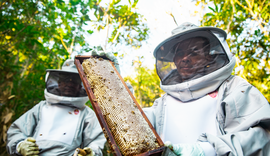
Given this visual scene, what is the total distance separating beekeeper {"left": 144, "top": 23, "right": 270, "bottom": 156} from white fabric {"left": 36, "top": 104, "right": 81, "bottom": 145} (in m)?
1.54

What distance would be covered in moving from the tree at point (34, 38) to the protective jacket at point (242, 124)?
3.45 meters

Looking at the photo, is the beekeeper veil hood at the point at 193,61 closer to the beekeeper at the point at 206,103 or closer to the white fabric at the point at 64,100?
the beekeeper at the point at 206,103

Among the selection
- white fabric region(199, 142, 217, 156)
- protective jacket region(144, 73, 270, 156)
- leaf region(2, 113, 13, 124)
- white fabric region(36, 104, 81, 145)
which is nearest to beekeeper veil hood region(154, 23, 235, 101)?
protective jacket region(144, 73, 270, 156)

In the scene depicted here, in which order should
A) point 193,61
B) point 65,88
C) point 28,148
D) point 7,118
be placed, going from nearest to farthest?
1. point 193,61
2. point 28,148
3. point 65,88
4. point 7,118

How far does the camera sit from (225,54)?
1.49m

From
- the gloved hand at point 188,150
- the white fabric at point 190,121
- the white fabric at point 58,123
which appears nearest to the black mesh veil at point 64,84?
the white fabric at point 58,123

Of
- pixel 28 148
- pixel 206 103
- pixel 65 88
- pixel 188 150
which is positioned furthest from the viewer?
pixel 65 88

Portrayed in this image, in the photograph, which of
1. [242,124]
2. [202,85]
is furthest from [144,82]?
[242,124]

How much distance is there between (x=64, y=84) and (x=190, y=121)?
2328 millimetres

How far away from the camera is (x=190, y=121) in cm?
141

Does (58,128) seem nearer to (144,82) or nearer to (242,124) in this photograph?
(242,124)

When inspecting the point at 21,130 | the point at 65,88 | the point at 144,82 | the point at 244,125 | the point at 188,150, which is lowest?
the point at 144,82

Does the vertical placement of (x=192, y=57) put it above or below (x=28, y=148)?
above

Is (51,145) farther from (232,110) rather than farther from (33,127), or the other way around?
(232,110)
